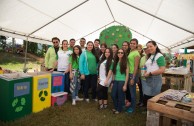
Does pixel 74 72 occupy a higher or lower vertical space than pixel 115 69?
lower

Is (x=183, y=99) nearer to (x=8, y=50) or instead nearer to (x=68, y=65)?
(x=68, y=65)

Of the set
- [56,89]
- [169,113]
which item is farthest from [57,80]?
[169,113]

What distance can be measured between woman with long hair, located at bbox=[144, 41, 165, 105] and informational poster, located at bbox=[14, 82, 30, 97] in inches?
89.1

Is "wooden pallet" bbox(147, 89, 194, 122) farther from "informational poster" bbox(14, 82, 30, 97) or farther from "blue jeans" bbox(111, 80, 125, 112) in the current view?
"informational poster" bbox(14, 82, 30, 97)

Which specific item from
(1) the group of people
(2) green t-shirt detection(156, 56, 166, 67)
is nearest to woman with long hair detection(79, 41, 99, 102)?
(1) the group of people

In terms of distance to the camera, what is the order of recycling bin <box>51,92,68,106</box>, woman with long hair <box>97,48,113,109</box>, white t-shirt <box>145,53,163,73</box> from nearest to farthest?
white t-shirt <box>145,53,163,73</box> → woman with long hair <box>97,48,113,109</box> → recycling bin <box>51,92,68,106</box>

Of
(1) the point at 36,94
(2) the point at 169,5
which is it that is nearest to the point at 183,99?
(2) the point at 169,5

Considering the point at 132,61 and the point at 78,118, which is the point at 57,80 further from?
the point at 132,61

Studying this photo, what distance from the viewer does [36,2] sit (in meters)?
4.25

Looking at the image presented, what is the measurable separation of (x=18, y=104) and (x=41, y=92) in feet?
1.86

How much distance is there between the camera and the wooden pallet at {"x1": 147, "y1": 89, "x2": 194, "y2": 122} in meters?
Answer: 2.17

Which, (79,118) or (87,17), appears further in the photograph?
(87,17)

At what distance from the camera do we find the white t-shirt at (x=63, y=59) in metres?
4.43

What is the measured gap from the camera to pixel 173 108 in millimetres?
2281
